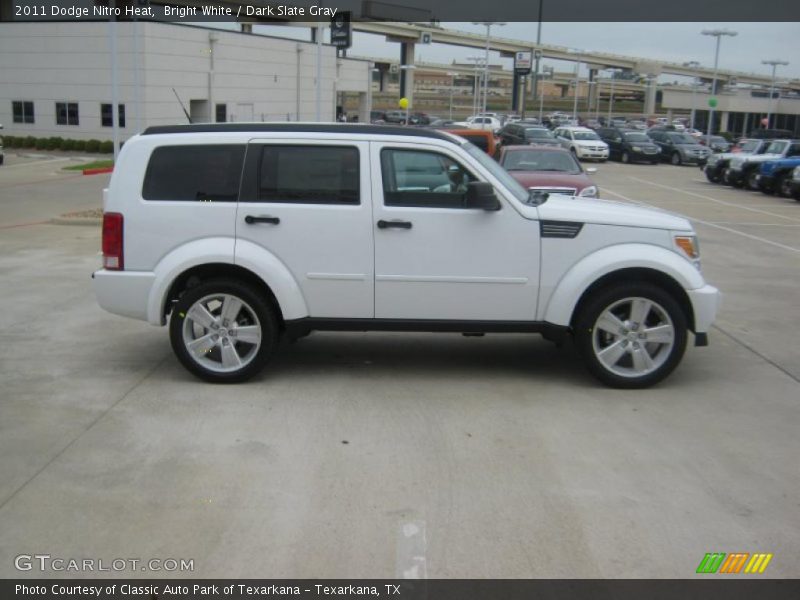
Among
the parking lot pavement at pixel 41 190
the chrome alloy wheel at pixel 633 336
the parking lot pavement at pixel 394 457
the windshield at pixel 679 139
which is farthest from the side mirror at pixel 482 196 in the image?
the windshield at pixel 679 139

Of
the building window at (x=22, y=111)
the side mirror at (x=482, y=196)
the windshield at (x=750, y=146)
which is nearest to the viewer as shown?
the side mirror at (x=482, y=196)

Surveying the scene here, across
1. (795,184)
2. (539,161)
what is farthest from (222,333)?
(795,184)

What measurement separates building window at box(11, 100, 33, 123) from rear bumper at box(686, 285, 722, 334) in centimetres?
4071

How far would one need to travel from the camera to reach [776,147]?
29.6 metres

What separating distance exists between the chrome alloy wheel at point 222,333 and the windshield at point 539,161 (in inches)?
414

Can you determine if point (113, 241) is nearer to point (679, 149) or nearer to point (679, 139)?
point (679, 149)

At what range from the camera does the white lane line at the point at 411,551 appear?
4102 mm

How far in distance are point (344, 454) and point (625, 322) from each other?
8.58 feet

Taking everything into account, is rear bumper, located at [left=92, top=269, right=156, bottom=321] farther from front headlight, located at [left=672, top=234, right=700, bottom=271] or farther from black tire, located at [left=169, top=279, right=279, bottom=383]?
front headlight, located at [left=672, top=234, right=700, bottom=271]

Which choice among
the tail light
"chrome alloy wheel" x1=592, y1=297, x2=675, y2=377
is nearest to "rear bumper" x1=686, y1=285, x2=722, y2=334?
"chrome alloy wheel" x1=592, y1=297, x2=675, y2=377

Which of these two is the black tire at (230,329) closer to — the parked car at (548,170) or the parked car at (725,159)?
the parked car at (548,170)

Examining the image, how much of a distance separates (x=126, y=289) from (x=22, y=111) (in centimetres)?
3909

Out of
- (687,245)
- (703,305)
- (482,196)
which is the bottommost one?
(703,305)
